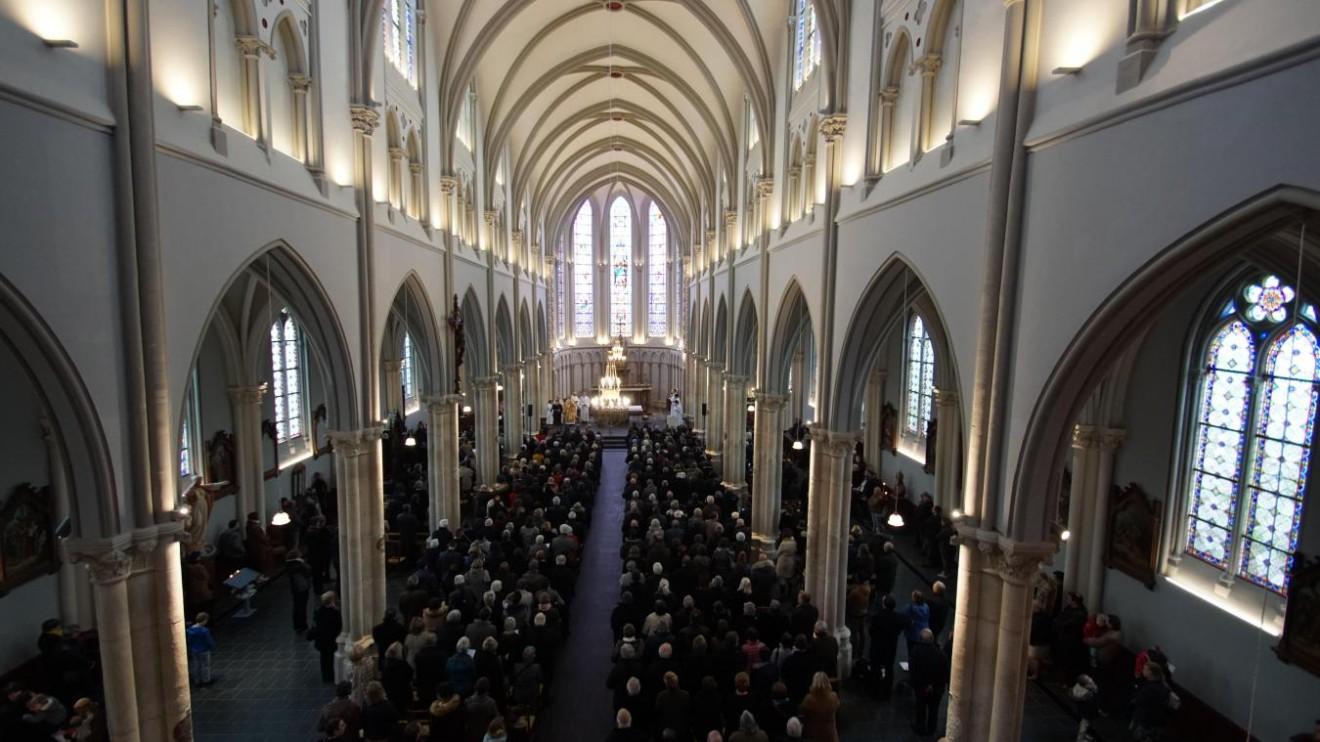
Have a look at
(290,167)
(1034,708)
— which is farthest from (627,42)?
(1034,708)

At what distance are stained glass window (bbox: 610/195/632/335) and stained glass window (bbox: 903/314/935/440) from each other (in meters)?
30.4

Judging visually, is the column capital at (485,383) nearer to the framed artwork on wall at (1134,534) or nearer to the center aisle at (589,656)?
the center aisle at (589,656)

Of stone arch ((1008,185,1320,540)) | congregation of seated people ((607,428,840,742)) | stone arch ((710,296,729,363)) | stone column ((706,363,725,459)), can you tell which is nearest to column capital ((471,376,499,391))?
congregation of seated people ((607,428,840,742))

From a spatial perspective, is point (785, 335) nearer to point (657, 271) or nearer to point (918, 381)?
point (918, 381)

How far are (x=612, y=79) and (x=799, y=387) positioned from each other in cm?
1439

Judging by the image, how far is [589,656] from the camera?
12688mm

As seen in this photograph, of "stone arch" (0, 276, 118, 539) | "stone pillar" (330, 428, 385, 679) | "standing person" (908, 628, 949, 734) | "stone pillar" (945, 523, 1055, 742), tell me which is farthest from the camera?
"stone pillar" (330, 428, 385, 679)

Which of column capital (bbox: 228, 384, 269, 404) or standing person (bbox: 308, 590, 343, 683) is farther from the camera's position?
column capital (bbox: 228, 384, 269, 404)

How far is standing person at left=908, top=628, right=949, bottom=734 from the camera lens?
31.8 ft

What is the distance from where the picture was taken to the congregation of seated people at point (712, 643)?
8539 millimetres

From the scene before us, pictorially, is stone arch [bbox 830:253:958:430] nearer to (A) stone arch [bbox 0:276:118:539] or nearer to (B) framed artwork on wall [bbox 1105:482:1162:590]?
(B) framed artwork on wall [bbox 1105:482:1162:590]

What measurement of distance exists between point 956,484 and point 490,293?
Answer: 15081 mm

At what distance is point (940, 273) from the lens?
867 centimetres

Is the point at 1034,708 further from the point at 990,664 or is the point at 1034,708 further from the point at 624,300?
the point at 624,300
